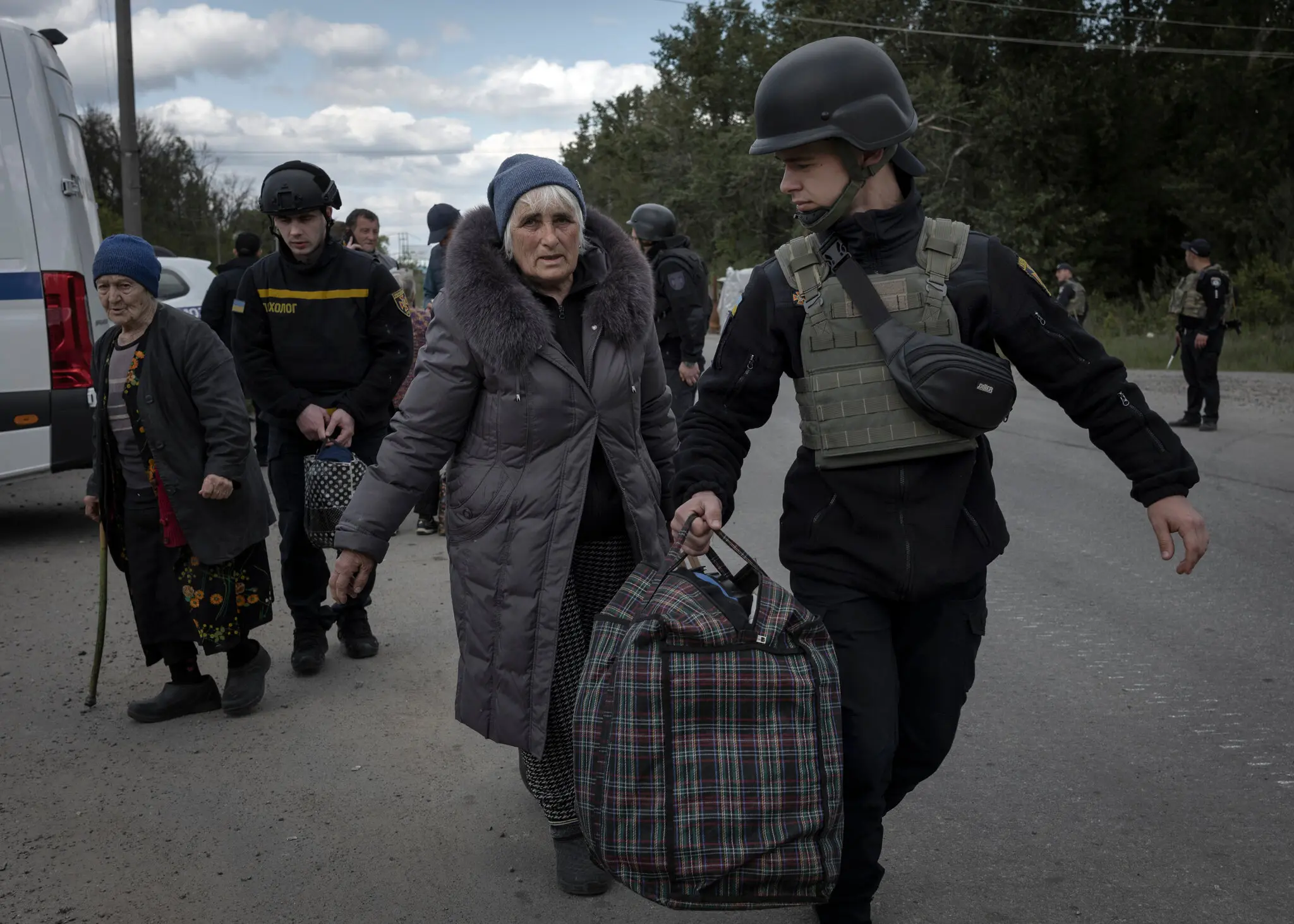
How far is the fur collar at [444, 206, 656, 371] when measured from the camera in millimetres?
3412

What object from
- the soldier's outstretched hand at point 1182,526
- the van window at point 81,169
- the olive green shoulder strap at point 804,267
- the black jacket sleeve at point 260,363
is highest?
the van window at point 81,169

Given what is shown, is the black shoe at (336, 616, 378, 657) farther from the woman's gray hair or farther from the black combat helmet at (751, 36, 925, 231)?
the black combat helmet at (751, 36, 925, 231)

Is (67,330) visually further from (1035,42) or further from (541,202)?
(1035,42)

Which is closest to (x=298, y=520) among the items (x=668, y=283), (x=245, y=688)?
(x=245, y=688)

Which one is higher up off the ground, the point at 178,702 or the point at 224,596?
the point at 224,596

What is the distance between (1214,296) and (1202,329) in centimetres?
42

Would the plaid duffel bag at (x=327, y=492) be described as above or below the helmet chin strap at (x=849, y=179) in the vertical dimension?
below

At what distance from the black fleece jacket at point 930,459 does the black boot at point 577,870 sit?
1.15 meters

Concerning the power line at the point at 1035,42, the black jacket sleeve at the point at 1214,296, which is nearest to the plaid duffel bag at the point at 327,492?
the black jacket sleeve at the point at 1214,296

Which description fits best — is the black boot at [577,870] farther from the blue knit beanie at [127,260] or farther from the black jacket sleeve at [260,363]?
the blue knit beanie at [127,260]

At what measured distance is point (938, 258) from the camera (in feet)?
9.30

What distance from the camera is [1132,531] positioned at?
8055mm

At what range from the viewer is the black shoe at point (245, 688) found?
5.14m

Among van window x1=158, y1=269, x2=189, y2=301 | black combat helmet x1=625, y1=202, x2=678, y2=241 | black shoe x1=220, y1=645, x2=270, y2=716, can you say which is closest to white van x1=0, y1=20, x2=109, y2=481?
black combat helmet x1=625, y1=202, x2=678, y2=241
